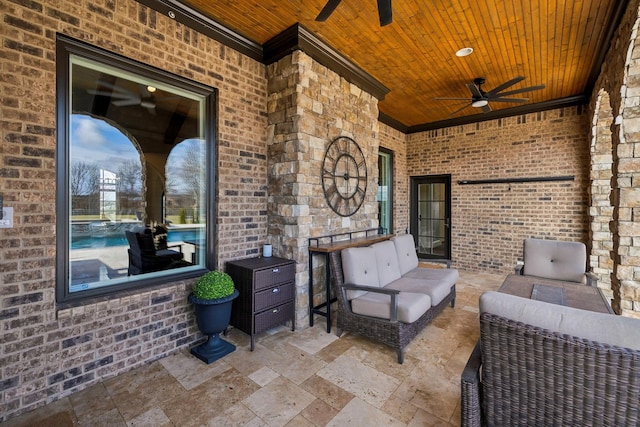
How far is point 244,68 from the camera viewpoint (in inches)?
132

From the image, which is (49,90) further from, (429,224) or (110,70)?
(429,224)

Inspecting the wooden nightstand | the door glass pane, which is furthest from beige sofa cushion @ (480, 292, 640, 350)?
the door glass pane

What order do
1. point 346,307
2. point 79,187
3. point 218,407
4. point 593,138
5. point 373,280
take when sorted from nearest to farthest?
point 218,407, point 79,187, point 346,307, point 373,280, point 593,138

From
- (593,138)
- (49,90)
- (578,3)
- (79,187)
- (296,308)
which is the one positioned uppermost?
(578,3)

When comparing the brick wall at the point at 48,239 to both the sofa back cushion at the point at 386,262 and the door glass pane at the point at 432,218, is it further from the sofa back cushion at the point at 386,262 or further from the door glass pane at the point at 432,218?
the door glass pane at the point at 432,218

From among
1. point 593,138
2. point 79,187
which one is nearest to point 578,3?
point 593,138

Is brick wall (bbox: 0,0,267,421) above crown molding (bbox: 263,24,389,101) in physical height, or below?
below

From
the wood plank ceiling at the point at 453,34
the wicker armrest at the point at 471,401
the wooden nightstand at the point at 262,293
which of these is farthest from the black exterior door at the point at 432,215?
the wicker armrest at the point at 471,401

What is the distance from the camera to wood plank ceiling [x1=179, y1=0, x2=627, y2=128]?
280 cm

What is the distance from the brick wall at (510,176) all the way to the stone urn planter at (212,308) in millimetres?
5374

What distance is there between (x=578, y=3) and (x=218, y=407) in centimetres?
472

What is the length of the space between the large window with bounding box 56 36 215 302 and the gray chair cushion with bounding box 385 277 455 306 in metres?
2.17

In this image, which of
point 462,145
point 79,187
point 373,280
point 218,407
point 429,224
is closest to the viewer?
point 218,407

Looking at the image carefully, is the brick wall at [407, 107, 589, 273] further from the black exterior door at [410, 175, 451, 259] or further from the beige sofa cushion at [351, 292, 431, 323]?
the beige sofa cushion at [351, 292, 431, 323]
